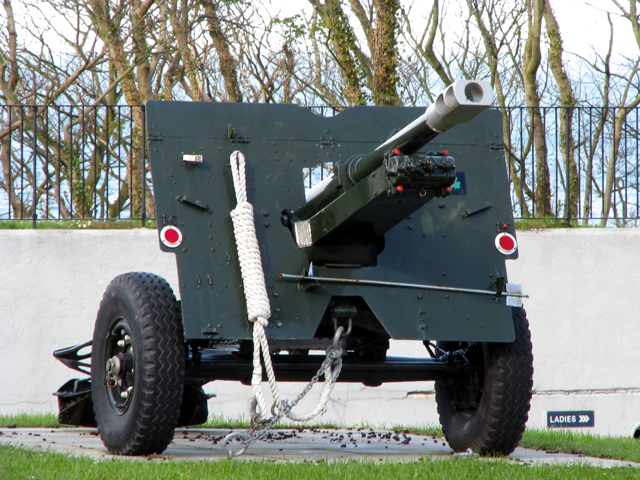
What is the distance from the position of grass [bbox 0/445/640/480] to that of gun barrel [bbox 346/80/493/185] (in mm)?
1423

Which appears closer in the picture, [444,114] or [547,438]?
[444,114]

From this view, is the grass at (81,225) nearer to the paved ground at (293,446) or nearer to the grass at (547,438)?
the grass at (547,438)

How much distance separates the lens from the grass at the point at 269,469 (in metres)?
3.55

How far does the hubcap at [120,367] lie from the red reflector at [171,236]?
524 millimetres

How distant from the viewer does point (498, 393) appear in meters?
4.48

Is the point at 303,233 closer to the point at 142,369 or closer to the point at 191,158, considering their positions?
the point at 191,158

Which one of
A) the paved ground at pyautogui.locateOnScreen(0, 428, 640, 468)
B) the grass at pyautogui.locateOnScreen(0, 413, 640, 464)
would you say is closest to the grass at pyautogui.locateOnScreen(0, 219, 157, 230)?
the grass at pyautogui.locateOnScreen(0, 413, 640, 464)

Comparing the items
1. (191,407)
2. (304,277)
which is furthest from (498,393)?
(191,407)

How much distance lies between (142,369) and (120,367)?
0.27 m

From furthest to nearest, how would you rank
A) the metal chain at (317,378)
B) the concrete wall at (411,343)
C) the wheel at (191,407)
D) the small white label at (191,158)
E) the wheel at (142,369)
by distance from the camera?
the concrete wall at (411,343)
the wheel at (191,407)
the small white label at (191,158)
the metal chain at (317,378)
the wheel at (142,369)

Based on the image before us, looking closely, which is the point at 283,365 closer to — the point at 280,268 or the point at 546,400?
the point at 280,268

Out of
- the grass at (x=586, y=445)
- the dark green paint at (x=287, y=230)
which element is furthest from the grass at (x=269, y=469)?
the grass at (x=586, y=445)

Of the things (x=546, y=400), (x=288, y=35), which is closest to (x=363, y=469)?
(x=546, y=400)

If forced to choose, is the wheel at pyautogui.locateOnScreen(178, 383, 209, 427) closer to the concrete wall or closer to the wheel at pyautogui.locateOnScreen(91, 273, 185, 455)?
the wheel at pyautogui.locateOnScreen(91, 273, 185, 455)
